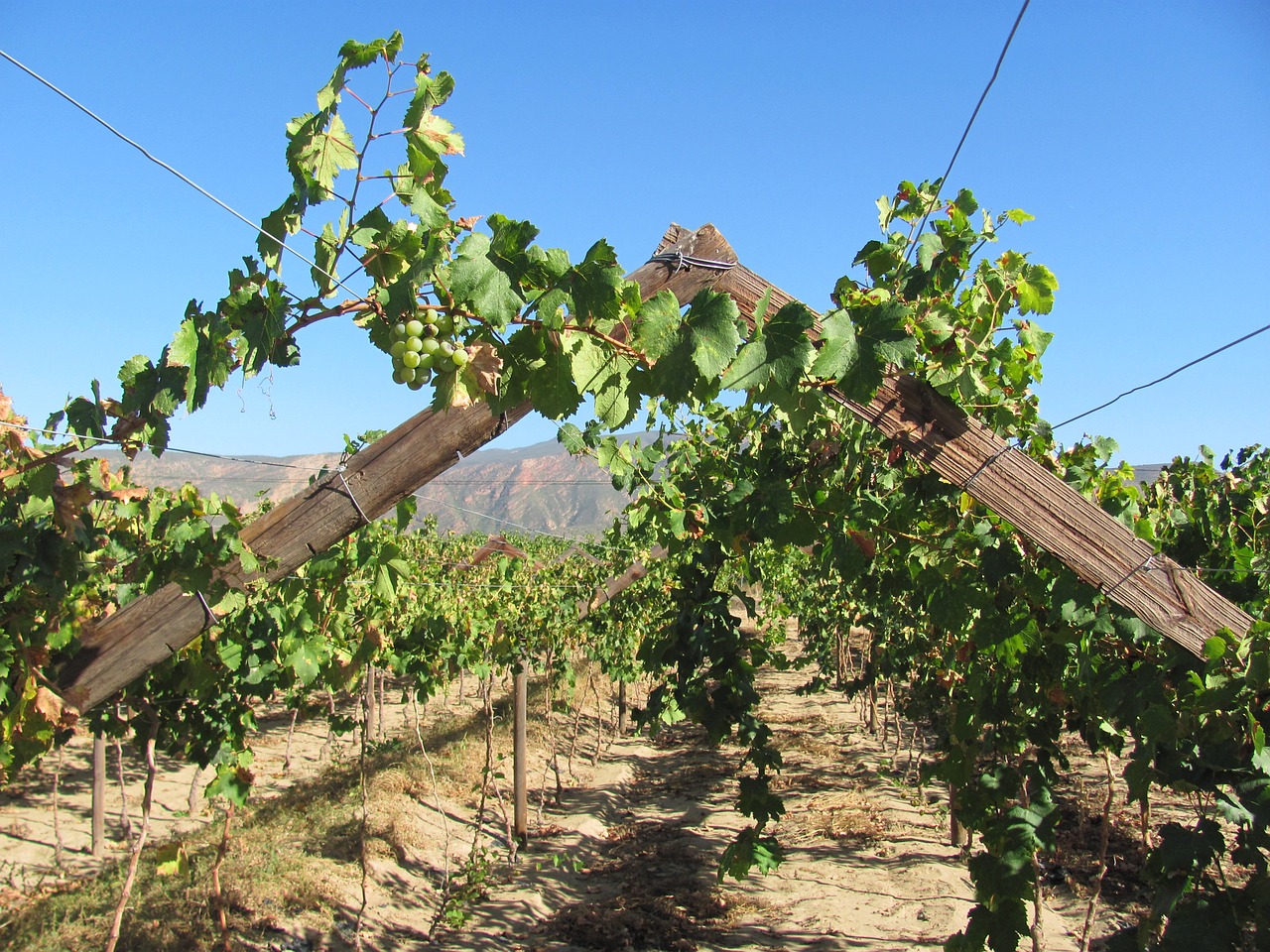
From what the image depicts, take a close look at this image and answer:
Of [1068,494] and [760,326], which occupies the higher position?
[760,326]

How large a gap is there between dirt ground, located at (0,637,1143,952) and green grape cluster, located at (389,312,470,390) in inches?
188

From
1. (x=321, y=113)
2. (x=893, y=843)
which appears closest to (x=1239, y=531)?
(x=321, y=113)

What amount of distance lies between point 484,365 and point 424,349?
0.11 meters

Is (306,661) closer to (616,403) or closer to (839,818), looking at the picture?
(616,403)

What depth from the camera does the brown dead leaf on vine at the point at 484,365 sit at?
4.91 feet

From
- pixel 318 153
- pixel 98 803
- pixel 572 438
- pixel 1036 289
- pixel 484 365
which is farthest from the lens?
pixel 98 803

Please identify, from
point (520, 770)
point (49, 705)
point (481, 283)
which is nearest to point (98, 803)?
point (520, 770)

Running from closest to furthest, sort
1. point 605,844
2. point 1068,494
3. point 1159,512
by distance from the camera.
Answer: point 1068,494
point 1159,512
point 605,844

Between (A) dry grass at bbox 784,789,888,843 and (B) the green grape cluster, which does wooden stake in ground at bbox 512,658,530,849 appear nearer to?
(A) dry grass at bbox 784,789,888,843

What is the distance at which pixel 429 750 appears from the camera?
10.4 m

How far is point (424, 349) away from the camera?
1.49m

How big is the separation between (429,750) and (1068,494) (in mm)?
9829

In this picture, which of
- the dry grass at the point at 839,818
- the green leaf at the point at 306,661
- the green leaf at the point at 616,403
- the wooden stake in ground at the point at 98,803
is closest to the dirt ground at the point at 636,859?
the dry grass at the point at 839,818

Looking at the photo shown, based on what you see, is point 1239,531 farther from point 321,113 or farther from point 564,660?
point 564,660
